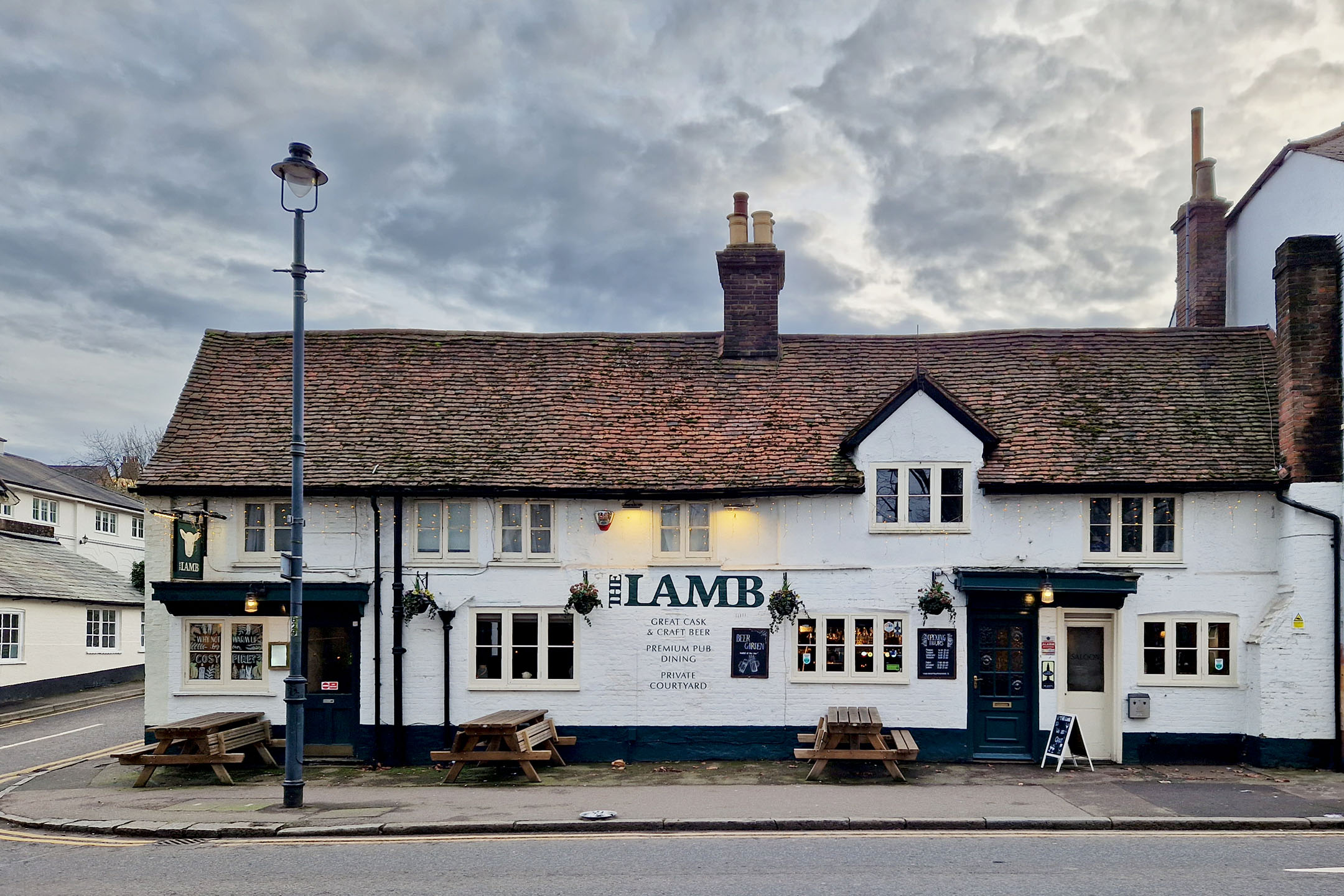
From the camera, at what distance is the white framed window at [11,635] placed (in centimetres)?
2622

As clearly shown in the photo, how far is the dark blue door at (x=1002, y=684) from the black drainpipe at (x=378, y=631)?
974cm

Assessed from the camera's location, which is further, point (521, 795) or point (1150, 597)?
point (1150, 597)

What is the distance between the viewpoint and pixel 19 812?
40.4ft

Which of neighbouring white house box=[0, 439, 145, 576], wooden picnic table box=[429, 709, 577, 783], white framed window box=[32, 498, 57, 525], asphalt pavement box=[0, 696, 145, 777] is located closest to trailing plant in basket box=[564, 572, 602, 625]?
wooden picnic table box=[429, 709, 577, 783]

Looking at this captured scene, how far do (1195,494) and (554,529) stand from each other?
10601mm

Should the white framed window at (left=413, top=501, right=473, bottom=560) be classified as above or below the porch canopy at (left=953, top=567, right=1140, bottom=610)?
above

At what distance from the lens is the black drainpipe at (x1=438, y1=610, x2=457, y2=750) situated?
15719 millimetres

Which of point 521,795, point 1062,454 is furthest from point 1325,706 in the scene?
point 521,795

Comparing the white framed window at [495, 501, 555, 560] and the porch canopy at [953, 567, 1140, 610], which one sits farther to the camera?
the white framed window at [495, 501, 555, 560]

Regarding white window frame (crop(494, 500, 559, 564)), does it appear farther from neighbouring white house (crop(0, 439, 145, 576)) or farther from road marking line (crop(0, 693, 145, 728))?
neighbouring white house (crop(0, 439, 145, 576))

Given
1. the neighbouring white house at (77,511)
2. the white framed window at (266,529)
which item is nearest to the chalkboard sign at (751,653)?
the white framed window at (266,529)

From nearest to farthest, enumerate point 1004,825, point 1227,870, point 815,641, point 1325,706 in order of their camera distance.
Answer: point 1227,870 < point 1004,825 < point 1325,706 < point 815,641

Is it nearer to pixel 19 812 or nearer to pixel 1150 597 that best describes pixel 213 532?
pixel 19 812

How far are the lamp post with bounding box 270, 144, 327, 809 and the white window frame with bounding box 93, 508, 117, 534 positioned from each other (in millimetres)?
32952
